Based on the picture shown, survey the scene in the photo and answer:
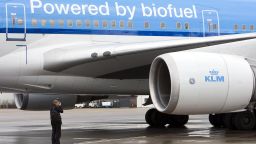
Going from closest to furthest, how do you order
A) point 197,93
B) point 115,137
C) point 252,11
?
point 197,93 < point 115,137 < point 252,11

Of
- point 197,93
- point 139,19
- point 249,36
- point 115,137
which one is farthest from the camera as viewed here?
point 139,19

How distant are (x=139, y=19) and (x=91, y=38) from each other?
143 centimetres

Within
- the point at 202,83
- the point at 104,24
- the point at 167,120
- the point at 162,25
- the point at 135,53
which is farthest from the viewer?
the point at 167,120

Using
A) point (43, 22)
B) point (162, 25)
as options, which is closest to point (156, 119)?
point (162, 25)

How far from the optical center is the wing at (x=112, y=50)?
46.1ft

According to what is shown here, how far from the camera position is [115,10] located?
1591 cm

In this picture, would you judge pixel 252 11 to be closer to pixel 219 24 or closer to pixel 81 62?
pixel 219 24

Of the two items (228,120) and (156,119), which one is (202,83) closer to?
(228,120)

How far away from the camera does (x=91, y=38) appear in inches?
611

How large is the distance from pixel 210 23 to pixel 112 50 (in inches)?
140

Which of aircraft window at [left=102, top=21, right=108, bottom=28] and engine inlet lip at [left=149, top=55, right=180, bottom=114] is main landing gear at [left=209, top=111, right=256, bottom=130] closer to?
engine inlet lip at [left=149, top=55, right=180, bottom=114]

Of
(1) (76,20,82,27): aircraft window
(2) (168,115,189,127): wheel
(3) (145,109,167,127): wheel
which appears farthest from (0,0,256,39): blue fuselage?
(3) (145,109,167,127): wheel

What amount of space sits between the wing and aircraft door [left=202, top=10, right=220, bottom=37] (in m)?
2.11

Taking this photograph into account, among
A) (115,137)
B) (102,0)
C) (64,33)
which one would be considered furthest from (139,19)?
(115,137)
